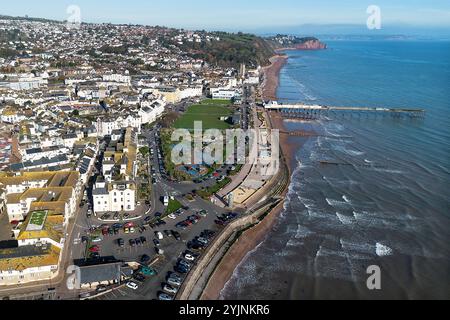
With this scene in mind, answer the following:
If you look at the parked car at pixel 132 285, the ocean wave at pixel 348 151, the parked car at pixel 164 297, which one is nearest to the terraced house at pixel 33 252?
the parked car at pixel 132 285

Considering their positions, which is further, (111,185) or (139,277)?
(111,185)

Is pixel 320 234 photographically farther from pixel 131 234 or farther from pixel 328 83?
pixel 328 83

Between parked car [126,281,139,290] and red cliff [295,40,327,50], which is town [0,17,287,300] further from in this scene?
red cliff [295,40,327,50]

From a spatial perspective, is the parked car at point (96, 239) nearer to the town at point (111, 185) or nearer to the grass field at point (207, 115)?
the town at point (111, 185)

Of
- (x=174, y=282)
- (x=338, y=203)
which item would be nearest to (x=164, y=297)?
(x=174, y=282)

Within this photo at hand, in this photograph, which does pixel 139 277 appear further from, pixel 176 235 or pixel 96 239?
pixel 96 239

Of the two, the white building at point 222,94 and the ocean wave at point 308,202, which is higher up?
the white building at point 222,94
